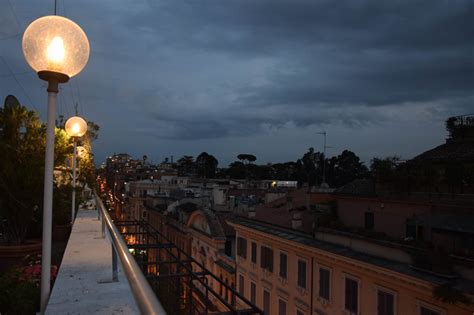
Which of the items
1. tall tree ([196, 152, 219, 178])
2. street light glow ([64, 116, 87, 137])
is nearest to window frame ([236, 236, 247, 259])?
street light glow ([64, 116, 87, 137])

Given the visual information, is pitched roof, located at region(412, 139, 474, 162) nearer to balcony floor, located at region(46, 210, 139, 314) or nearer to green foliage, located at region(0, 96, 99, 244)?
green foliage, located at region(0, 96, 99, 244)

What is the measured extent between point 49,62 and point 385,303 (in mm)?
14249

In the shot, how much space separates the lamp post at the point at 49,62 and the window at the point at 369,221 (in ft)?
54.6

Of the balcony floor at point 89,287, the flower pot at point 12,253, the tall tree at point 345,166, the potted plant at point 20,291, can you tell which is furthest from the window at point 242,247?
the tall tree at point 345,166

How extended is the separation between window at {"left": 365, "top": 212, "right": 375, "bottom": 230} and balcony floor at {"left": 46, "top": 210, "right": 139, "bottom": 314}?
15119 millimetres

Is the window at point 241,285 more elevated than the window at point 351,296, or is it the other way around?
the window at point 351,296

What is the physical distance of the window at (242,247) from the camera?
24.5 metres

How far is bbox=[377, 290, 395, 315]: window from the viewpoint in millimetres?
13711

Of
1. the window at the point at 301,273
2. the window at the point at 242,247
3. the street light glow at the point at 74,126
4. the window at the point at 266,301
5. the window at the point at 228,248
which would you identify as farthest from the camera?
the window at the point at 228,248

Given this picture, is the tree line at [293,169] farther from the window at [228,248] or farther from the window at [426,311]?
the window at [426,311]

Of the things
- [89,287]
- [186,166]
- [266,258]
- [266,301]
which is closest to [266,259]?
[266,258]

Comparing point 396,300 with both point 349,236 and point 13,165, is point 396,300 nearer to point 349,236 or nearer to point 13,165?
point 349,236

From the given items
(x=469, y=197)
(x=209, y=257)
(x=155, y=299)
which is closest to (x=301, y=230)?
(x=469, y=197)

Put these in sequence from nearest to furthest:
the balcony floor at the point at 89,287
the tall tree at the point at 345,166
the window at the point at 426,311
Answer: the balcony floor at the point at 89,287
the window at the point at 426,311
the tall tree at the point at 345,166
